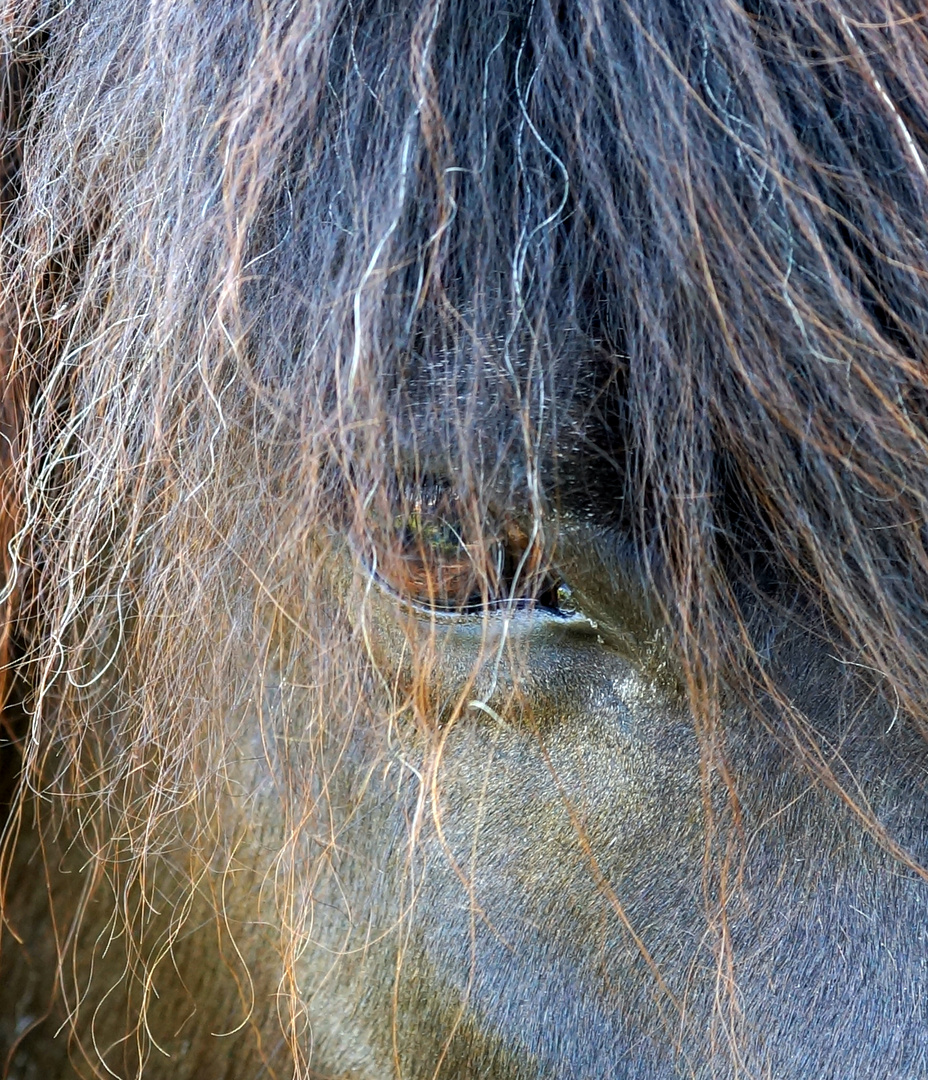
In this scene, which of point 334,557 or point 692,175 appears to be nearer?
point 692,175

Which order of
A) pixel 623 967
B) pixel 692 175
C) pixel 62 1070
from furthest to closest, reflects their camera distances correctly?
pixel 62 1070 < pixel 623 967 < pixel 692 175

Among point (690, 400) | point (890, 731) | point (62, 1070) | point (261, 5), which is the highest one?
point (261, 5)

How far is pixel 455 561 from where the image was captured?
53 cm

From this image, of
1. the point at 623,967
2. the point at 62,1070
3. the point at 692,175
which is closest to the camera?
the point at 692,175

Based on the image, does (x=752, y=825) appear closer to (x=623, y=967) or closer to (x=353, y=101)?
(x=623, y=967)

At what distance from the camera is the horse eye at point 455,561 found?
512 millimetres

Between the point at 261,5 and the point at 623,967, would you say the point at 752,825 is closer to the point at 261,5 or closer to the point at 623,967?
the point at 623,967

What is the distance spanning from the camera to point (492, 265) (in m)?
0.47

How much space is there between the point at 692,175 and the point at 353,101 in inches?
5.9

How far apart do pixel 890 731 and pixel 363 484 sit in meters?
0.28

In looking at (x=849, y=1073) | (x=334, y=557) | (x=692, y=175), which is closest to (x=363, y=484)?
(x=334, y=557)

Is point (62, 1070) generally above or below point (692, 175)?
below

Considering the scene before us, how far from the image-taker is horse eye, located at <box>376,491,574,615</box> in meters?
0.51

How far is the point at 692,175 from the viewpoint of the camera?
441 millimetres
